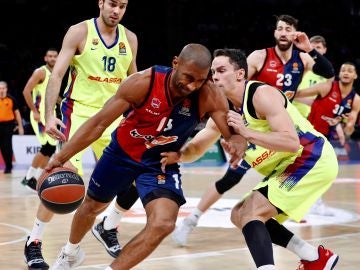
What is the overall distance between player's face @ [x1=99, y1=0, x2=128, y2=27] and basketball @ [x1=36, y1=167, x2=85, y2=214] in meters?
1.58

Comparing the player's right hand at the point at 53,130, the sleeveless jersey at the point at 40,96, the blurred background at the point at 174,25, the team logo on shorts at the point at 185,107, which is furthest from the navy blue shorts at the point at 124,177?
the blurred background at the point at 174,25

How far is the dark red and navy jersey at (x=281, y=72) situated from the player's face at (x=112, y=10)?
219 centimetres

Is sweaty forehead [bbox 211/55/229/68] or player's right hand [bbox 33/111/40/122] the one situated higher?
sweaty forehead [bbox 211/55/229/68]

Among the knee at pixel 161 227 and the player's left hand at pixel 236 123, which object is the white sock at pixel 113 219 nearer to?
the knee at pixel 161 227

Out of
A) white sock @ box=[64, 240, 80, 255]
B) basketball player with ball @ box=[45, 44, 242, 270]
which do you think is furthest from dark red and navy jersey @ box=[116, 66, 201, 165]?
white sock @ box=[64, 240, 80, 255]

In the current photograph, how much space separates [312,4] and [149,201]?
22865 millimetres

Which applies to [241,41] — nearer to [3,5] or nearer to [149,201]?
[3,5]

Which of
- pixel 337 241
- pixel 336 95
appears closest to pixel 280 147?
pixel 337 241

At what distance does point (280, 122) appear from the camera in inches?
171

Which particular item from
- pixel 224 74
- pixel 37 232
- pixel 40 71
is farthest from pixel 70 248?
pixel 40 71

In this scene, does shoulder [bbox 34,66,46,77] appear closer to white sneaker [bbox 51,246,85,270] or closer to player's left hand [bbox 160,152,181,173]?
white sneaker [bbox 51,246,85,270]

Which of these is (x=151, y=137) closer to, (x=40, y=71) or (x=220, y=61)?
(x=220, y=61)

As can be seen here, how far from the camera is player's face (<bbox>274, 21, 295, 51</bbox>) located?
23.5 feet

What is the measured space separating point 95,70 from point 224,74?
1370 mm
